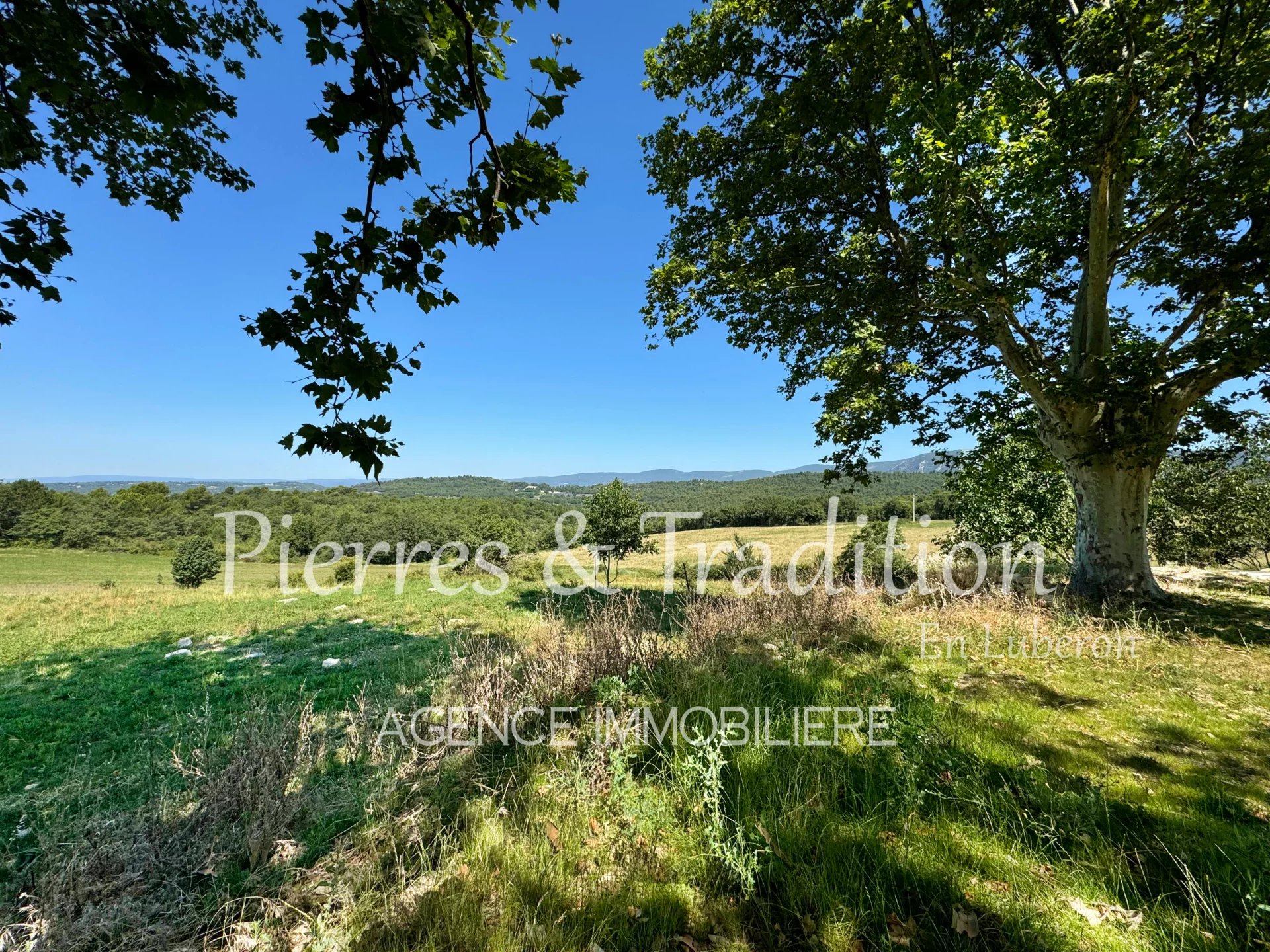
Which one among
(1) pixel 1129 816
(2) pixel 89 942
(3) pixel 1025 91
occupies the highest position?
(3) pixel 1025 91

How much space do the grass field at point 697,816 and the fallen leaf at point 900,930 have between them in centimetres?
1

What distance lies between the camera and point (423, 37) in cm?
239

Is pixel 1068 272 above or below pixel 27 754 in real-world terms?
above

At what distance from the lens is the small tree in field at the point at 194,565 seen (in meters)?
29.2

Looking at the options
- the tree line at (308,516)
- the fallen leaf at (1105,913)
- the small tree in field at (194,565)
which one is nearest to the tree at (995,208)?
the fallen leaf at (1105,913)

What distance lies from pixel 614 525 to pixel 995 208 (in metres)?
16.1

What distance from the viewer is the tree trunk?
24.5 feet

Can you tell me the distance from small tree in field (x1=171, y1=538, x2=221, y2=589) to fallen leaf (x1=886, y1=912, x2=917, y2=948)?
39058 millimetres

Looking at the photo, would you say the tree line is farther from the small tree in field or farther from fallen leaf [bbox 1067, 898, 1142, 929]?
fallen leaf [bbox 1067, 898, 1142, 929]

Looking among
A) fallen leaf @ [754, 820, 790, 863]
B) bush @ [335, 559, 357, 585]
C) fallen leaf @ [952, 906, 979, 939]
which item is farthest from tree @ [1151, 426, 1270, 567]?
bush @ [335, 559, 357, 585]

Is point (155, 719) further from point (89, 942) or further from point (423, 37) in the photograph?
point (423, 37)

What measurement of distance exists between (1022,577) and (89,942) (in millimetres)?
13344

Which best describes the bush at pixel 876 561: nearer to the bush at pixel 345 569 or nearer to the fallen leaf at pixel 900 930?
the fallen leaf at pixel 900 930

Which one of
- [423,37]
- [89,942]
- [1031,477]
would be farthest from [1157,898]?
[1031,477]
